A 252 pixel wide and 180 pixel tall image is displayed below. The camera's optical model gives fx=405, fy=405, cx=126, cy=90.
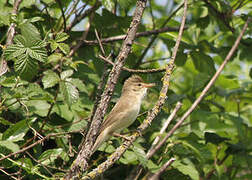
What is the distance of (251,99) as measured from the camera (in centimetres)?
410

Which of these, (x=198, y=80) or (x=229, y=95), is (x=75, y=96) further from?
(x=229, y=95)

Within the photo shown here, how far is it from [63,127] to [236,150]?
169 cm

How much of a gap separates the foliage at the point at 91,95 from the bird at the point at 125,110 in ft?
0.31

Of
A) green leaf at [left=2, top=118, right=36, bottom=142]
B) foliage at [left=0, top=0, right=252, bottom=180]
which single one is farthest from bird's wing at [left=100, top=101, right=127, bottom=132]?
green leaf at [left=2, top=118, right=36, bottom=142]

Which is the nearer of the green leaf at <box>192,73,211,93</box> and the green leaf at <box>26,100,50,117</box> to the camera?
the green leaf at <box>26,100,50,117</box>

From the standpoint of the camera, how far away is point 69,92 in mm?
2729

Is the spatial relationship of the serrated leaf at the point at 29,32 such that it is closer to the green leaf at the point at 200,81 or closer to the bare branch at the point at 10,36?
the bare branch at the point at 10,36

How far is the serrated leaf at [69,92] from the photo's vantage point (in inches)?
106

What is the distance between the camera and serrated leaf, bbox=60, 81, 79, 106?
2689 millimetres

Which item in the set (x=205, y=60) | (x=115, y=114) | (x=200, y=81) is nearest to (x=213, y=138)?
(x=200, y=81)

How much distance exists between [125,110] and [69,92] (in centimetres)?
58

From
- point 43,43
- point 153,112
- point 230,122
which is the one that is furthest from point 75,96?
point 230,122

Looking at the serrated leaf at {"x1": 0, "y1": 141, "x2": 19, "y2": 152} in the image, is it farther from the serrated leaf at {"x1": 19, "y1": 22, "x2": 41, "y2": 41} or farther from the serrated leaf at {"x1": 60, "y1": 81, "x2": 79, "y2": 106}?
the serrated leaf at {"x1": 19, "y1": 22, "x2": 41, "y2": 41}

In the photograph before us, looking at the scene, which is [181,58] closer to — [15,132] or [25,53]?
[25,53]
